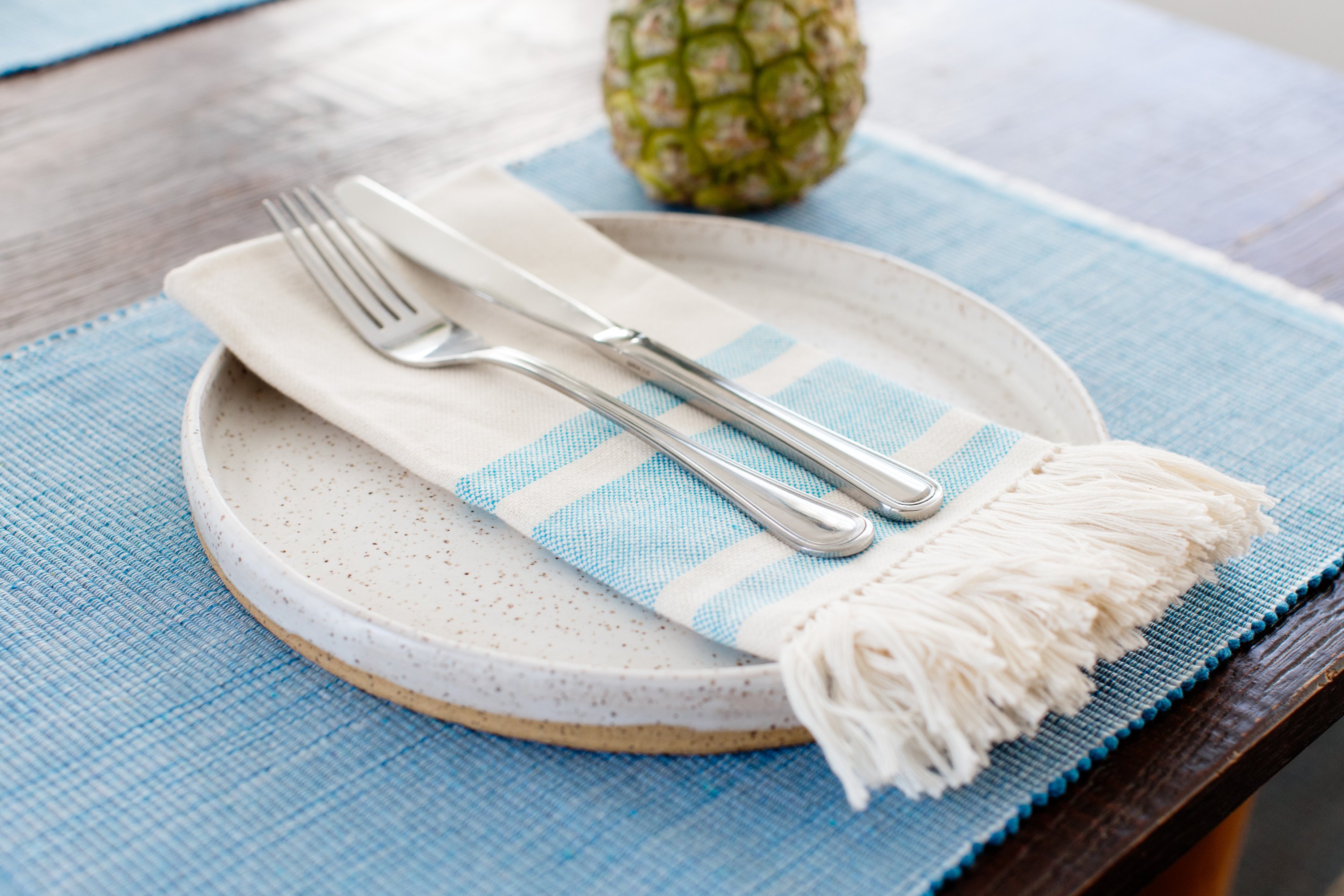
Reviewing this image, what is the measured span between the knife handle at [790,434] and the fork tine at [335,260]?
0.12 metres

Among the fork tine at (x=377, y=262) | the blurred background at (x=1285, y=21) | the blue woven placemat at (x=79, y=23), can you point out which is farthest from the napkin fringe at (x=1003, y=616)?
the blurred background at (x=1285, y=21)

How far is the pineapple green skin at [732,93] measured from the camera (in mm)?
751

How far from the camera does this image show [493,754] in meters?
0.43

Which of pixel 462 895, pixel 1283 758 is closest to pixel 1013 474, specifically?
pixel 1283 758

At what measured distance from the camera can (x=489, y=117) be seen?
0.99 m

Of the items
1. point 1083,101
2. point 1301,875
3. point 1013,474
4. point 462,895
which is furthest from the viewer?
point 1301,875

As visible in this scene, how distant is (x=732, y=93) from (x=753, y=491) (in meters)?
0.38

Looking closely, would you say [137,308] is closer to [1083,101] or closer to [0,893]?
[0,893]

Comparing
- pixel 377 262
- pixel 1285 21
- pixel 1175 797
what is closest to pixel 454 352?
pixel 377 262

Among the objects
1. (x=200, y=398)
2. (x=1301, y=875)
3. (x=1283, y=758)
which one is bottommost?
(x=1301, y=875)

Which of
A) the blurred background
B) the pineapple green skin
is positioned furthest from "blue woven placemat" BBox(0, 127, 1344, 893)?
the blurred background

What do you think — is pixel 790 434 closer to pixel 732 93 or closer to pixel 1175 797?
pixel 1175 797

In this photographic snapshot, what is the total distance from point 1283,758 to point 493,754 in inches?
12.3

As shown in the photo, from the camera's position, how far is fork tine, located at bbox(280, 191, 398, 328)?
Result: 2.01 feet
